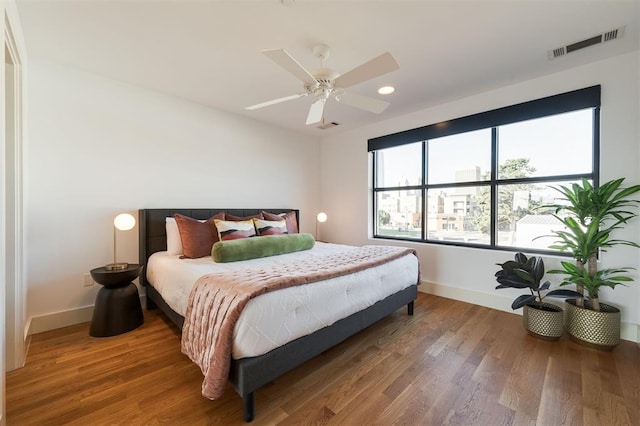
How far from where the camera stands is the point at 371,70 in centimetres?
169

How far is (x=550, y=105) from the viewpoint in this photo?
2.54 meters

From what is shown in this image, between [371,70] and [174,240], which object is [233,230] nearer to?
[174,240]

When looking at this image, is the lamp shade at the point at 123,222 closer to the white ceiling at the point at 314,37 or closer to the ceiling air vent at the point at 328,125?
the white ceiling at the point at 314,37

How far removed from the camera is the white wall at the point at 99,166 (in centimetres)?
232

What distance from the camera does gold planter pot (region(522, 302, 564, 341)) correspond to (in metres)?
2.18

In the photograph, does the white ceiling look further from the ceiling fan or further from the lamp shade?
the lamp shade

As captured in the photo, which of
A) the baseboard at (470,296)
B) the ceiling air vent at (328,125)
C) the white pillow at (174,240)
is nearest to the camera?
the white pillow at (174,240)

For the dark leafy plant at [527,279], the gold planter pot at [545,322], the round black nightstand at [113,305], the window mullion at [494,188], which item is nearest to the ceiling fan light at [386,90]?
the window mullion at [494,188]

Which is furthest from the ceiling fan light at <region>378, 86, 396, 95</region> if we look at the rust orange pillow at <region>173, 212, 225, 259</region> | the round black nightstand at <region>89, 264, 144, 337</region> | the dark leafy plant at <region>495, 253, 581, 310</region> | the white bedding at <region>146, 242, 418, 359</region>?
the round black nightstand at <region>89, 264, 144, 337</region>

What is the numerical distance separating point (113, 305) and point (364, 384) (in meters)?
2.31

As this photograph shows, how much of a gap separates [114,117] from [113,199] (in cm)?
88

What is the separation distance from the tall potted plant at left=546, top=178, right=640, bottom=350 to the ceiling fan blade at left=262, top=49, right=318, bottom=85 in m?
2.53

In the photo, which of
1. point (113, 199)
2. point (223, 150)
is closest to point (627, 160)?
point (223, 150)

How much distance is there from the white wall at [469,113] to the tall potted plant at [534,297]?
42 cm
